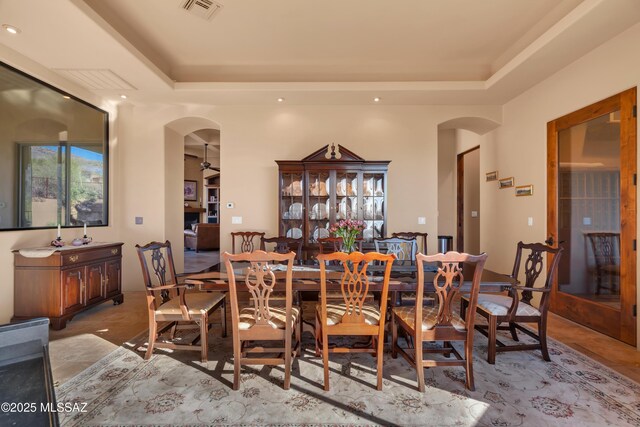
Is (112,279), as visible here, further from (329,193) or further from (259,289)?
(329,193)

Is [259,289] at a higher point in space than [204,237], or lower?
higher

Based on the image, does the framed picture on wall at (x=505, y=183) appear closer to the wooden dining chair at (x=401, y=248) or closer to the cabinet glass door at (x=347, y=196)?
the wooden dining chair at (x=401, y=248)

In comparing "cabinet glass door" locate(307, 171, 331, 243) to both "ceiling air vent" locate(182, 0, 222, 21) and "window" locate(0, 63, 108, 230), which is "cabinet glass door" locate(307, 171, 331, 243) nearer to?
"ceiling air vent" locate(182, 0, 222, 21)

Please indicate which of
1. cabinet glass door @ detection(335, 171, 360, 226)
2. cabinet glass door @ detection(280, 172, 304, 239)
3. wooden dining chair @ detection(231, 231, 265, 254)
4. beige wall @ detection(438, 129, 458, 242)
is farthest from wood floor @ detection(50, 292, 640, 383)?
beige wall @ detection(438, 129, 458, 242)

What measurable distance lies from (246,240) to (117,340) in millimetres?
2174

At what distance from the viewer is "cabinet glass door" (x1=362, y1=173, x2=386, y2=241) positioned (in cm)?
468

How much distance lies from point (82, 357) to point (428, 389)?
→ 9.19 ft

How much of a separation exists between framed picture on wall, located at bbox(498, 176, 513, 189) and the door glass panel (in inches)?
34.1

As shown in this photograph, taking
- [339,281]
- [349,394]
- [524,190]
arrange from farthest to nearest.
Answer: [524,190] → [339,281] → [349,394]

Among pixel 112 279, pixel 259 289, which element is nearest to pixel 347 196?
pixel 259 289

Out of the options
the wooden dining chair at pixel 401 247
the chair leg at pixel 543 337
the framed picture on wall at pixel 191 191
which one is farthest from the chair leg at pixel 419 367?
the framed picture on wall at pixel 191 191

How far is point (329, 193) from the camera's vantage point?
15.2 feet

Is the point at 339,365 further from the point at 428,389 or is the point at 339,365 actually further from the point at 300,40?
the point at 300,40

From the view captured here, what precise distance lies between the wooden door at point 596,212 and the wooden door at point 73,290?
196 inches
